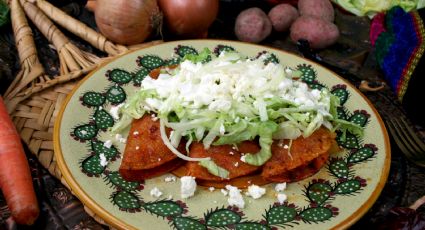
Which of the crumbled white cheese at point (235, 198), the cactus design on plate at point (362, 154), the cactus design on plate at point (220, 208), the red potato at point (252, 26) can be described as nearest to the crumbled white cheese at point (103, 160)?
the cactus design on plate at point (220, 208)

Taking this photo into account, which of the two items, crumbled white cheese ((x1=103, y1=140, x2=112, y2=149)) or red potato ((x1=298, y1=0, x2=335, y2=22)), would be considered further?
red potato ((x1=298, y1=0, x2=335, y2=22))

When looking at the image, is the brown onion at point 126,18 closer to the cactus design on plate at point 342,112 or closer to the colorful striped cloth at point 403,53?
the cactus design on plate at point 342,112

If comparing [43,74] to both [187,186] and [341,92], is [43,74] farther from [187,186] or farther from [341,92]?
[341,92]

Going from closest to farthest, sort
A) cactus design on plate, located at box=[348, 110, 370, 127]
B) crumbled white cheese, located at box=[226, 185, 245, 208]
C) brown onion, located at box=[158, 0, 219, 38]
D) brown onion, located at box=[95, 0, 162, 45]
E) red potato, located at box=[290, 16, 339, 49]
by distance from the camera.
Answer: crumbled white cheese, located at box=[226, 185, 245, 208] < cactus design on plate, located at box=[348, 110, 370, 127] < brown onion, located at box=[95, 0, 162, 45] < brown onion, located at box=[158, 0, 219, 38] < red potato, located at box=[290, 16, 339, 49]

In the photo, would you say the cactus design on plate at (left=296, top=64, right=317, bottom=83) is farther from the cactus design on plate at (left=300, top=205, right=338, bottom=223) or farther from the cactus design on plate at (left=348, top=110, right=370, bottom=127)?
the cactus design on plate at (left=300, top=205, right=338, bottom=223)

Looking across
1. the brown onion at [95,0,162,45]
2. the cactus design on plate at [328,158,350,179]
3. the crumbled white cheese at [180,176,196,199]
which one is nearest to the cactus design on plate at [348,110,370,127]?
the cactus design on plate at [328,158,350,179]

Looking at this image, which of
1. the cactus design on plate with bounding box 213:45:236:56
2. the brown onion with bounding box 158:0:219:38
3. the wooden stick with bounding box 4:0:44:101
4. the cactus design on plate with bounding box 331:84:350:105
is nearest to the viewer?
the cactus design on plate with bounding box 331:84:350:105
